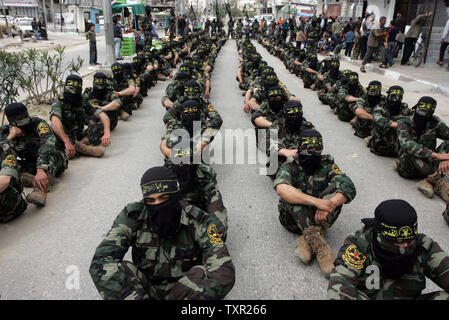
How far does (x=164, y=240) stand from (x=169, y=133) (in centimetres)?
256

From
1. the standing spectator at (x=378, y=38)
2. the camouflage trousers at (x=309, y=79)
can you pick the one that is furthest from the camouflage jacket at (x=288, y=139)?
the standing spectator at (x=378, y=38)

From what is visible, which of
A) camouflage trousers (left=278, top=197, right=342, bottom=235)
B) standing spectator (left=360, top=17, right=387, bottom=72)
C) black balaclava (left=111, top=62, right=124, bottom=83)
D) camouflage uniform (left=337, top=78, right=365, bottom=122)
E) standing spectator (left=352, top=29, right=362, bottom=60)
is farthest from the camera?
standing spectator (left=352, top=29, right=362, bottom=60)

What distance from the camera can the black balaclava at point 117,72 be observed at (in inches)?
304

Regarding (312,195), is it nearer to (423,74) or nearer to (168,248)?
(168,248)

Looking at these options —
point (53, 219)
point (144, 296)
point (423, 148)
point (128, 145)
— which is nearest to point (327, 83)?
point (423, 148)

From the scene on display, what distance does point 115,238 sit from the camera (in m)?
2.36

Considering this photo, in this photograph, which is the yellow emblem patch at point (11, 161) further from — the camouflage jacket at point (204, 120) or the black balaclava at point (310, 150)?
the black balaclava at point (310, 150)

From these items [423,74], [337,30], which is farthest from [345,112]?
[337,30]

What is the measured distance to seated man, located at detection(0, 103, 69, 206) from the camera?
13.7 ft

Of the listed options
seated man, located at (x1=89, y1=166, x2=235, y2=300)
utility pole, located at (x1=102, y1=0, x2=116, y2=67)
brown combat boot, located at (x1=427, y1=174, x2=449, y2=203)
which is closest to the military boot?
seated man, located at (x1=89, y1=166, x2=235, y2=300)

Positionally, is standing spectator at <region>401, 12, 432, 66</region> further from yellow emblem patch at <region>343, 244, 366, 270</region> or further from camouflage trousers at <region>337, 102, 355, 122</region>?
yellow emblem patch at <region>343, 244, 366, 270</region>

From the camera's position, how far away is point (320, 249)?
10.2 feet

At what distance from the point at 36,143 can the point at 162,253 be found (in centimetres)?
324
